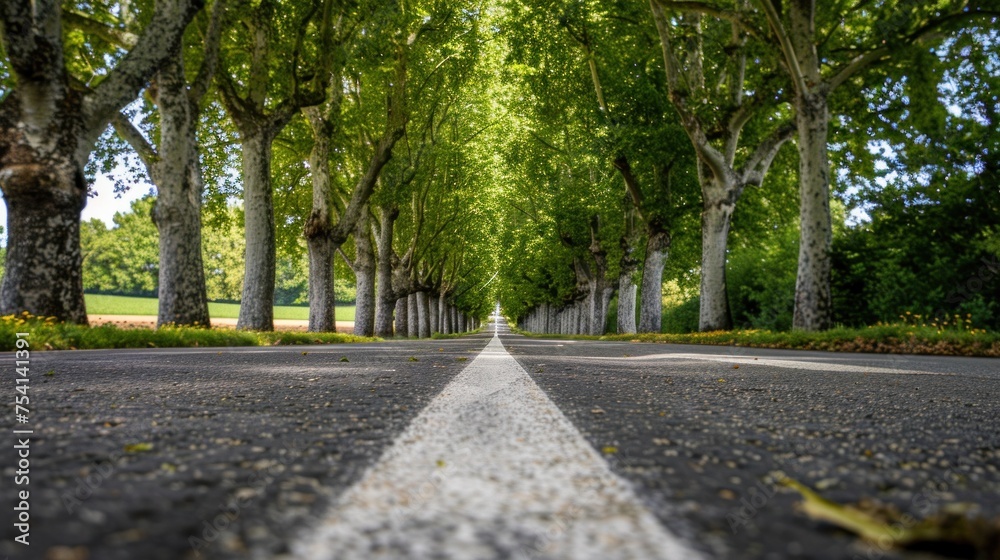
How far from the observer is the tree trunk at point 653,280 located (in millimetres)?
20750

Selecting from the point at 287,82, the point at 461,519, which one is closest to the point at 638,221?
the point at 287,82

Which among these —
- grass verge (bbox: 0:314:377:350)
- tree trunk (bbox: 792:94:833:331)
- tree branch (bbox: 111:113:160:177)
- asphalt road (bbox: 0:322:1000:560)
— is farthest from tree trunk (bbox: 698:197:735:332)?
tree branch (bbox: 111:113:160:177)

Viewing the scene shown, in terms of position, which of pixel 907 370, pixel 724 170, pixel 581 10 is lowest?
pixel 907 370

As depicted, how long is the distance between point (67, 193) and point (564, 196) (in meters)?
18.6

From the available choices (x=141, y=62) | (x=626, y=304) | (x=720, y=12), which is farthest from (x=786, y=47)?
(x=626, y=304)

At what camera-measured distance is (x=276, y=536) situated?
0.96 m

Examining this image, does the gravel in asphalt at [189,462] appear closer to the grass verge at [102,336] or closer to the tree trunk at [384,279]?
the grass verge at [102,336]

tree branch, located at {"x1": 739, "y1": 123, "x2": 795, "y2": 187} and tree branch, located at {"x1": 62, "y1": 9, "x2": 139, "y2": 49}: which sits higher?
tree branch, located at {"x1": 62, "y1": 9, "x2": 139, "y2": 49}

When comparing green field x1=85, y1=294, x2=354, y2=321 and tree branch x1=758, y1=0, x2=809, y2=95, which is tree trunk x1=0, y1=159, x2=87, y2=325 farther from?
green field x1=85, y1=294, x2=354, y2=321

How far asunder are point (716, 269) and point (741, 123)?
163 inches

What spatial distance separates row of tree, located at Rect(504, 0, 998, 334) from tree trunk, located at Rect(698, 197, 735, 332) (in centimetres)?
5

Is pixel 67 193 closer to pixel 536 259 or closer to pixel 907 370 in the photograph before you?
pixel 907 370

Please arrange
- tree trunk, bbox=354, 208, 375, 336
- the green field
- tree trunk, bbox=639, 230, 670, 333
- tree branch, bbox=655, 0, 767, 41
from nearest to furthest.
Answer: tree branch, bbox=655, 0, 767, 41 < tree trunk, bbox=639, 230, 670, 333 < tree trunk, bbox=354, 208, 375, 336 < the green field

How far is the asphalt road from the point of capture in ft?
3.15
